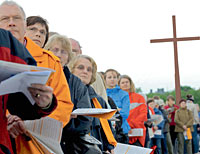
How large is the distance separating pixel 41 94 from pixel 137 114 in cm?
604

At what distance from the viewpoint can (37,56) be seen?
2.52 meters

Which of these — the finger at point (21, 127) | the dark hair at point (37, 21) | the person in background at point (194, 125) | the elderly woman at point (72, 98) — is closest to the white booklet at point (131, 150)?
the elderly woman at point (72, 98)

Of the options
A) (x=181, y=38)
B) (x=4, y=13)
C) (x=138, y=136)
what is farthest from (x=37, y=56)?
(x=181, y=38)

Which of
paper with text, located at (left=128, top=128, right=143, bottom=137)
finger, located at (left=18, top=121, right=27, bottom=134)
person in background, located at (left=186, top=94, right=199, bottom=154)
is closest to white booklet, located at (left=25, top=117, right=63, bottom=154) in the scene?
finger, located at (left=18, top=121, right=27, bottom=134)

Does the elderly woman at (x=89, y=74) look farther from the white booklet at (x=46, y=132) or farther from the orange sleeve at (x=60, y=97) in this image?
the white booklet at (x=46, y=132)

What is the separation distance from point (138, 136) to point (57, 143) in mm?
5259

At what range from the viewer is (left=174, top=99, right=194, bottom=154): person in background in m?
12.9

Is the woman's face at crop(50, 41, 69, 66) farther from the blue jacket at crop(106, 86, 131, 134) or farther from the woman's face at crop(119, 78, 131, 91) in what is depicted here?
the woman's face at crop(119, 78, 131, 91)

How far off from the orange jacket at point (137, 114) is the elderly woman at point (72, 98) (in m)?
4.23

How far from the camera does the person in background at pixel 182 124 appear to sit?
12906mm

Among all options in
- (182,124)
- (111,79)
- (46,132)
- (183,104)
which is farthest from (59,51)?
(183,104)

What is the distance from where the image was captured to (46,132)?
203 centimetres

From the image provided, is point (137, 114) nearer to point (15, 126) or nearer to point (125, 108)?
point (125, 108)

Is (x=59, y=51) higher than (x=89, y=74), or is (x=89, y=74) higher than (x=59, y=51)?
(x=59, y=51)
